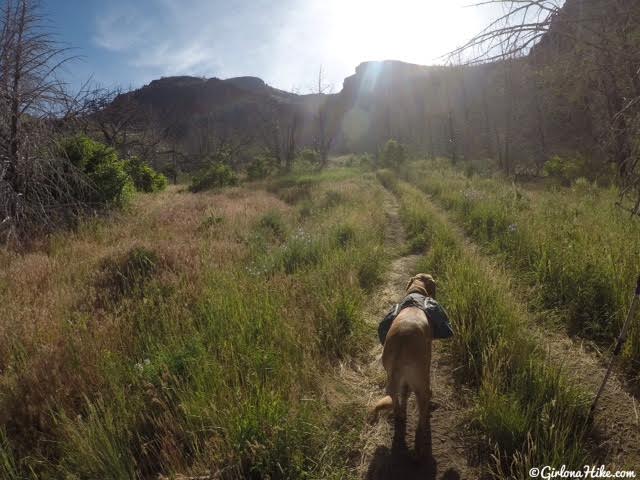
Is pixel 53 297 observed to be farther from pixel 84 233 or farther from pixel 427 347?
pixel 427 347

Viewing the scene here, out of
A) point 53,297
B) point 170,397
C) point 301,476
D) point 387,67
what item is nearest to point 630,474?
point 301,476

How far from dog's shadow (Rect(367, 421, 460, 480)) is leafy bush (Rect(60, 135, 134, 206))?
10.5 m

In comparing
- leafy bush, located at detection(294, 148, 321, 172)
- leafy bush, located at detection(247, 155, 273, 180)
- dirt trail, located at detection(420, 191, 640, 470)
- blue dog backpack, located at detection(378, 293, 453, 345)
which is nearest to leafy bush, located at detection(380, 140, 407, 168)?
leafy bush, located at detection(294, 148, 321, 172)

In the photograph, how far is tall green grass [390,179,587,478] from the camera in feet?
6.40

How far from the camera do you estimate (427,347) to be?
224 cm

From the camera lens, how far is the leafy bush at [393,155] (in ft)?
108

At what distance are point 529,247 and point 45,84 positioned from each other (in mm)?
9858

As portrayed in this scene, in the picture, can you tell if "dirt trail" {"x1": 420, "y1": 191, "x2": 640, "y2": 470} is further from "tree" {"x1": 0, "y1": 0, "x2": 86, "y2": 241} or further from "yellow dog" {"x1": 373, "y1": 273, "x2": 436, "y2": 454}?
"tree" {"x1": 0, "y1": 0, "x2": 86, "y2": 241}

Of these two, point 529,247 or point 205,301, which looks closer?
point 205,301

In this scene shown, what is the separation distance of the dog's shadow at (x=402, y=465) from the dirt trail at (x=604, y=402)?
3.43ft

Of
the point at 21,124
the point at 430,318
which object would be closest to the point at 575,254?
the point at 430,318

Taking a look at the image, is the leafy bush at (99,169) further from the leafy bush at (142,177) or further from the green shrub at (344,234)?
the green shrub at (344,234)

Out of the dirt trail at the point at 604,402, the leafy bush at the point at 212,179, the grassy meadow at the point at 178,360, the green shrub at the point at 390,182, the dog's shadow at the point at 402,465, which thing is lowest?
the dog's shadow at the point at 402,465

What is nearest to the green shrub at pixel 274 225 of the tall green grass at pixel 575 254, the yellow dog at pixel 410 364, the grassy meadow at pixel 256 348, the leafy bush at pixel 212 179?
the grassy meadow at pixel 256 348
